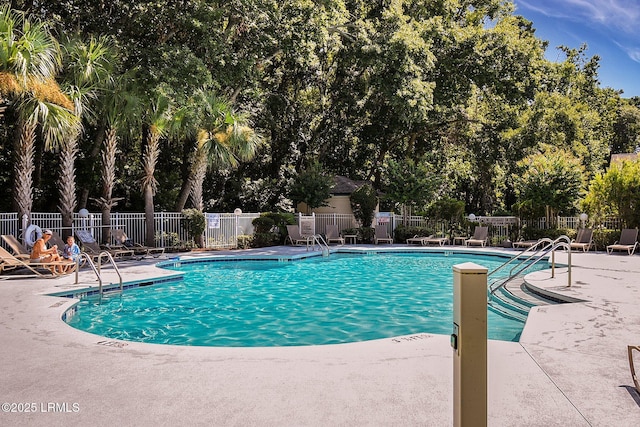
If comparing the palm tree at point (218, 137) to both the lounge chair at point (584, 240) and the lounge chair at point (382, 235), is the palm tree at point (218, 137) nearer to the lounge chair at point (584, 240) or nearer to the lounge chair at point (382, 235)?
the lounge chair at point (382, 235)

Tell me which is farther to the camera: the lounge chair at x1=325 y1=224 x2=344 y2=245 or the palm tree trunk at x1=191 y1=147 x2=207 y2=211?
the lounge chair at x1=325 y1=224 x2=344 y2=245

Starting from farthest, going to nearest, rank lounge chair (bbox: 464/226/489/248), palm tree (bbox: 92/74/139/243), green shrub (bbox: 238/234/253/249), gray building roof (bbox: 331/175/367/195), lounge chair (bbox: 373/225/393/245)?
1. gray building roof (bbox: 331/175/367/195)
2. lounge chair (bbox: 373/225/393/245)
3. lounge chair (bbox: 464/226/489/248)
4. green shrub (bbox: 238/234/253/249)
5. palm tree (bbox: 92/74/139/243)

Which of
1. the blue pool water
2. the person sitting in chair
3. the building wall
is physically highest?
the building wall

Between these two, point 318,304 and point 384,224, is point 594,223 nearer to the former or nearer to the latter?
point 384,224

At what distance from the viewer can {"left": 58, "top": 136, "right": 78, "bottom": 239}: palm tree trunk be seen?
15688 millimetres

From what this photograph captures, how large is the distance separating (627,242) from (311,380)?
17247 mm

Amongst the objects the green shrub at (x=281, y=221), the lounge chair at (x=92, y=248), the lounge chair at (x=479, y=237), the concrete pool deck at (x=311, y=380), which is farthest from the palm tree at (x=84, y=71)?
the lounge chair at (x=479, y=237)

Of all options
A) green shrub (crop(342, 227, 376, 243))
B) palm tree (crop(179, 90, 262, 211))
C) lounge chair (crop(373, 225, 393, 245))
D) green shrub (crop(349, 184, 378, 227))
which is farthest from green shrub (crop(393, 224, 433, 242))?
palm tree (crop(179, 90, 262, 211))

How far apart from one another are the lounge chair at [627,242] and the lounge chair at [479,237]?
4.65m

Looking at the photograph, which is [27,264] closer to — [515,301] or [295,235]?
[515,301]

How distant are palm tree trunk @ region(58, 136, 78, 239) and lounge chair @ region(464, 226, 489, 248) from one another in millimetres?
15078

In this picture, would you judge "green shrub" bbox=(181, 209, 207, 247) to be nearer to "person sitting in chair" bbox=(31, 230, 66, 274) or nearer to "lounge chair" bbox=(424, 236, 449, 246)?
"person sitting in chair" bbox=(31, 230, 66, 274)

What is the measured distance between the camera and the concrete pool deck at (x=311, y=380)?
346 centimetres

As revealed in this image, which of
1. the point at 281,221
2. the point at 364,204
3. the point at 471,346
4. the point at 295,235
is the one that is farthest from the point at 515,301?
the point at 364,204
